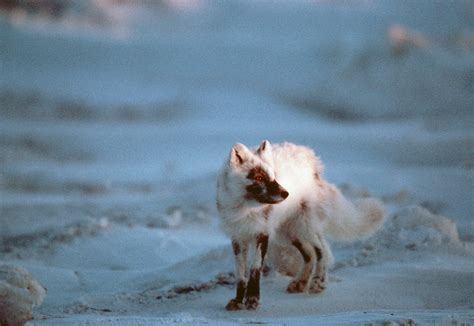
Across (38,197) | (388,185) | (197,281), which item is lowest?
(197,281)

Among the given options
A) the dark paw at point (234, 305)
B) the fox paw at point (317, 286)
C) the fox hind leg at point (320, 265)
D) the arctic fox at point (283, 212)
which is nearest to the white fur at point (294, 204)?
the arctic fox at point (283, 212)

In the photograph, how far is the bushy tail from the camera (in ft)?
20.1

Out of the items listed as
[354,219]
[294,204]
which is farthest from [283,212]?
[354,219]

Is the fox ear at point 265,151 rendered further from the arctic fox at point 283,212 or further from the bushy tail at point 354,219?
the bushy tail at point 354,219

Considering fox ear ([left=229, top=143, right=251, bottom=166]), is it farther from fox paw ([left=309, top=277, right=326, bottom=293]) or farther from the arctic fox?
fox paw ([left=309, top=277, right=326, bottom=293])

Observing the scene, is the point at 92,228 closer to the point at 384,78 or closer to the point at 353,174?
the point at 353,174

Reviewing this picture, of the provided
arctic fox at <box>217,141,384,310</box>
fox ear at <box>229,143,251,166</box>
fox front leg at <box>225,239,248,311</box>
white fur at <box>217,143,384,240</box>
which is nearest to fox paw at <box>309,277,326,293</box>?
arctic fox at <box>217,141,384,310</box>

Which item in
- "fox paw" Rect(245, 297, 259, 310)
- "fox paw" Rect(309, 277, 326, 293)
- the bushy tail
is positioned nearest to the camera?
"fox paw" Rect(245, 297, 259, 310)

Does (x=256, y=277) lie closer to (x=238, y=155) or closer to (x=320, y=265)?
(x=320, y=265)

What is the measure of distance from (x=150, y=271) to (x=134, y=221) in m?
2.73

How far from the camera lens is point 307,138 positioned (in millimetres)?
17828

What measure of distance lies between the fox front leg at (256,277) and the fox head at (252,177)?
397 millimetres

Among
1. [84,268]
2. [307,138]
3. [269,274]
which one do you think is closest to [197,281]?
[269,274]

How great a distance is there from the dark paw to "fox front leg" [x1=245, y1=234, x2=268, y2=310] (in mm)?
52
